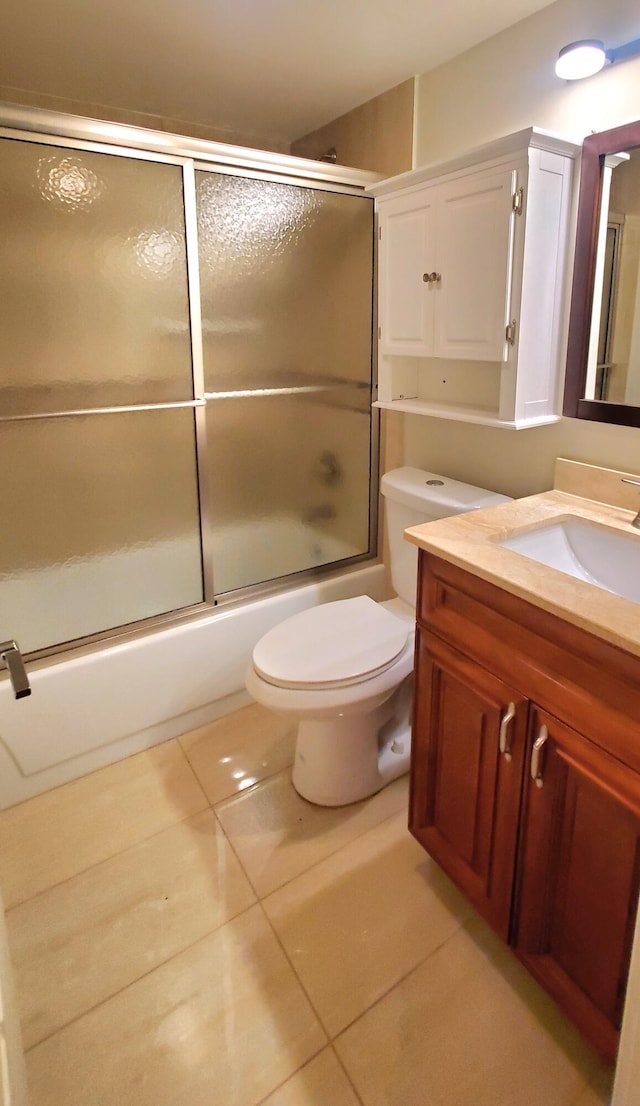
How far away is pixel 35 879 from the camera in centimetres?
154

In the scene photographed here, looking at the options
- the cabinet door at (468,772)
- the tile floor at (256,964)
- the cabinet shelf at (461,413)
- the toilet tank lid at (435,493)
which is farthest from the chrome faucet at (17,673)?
the cabinet shelf at (461,413)

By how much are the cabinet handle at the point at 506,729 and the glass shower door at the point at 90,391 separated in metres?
1.18

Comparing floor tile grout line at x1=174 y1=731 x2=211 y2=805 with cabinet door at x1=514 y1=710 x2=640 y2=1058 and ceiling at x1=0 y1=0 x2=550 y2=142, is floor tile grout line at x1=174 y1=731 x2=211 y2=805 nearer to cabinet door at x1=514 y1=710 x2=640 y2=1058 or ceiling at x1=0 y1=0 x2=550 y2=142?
cabinet door at x1=514 y1=710 x2=640 y2=1058

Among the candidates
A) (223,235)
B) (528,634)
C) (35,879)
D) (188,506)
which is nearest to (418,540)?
(528,634)

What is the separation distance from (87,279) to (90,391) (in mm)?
279

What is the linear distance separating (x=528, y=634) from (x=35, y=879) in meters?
1.34

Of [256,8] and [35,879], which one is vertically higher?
[256,8]

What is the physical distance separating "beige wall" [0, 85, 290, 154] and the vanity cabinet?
178 cm

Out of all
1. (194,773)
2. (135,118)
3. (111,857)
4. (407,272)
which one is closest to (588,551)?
(407,272)

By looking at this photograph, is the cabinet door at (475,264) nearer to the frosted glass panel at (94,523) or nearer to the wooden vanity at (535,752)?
the wooden vanity at (535,752)

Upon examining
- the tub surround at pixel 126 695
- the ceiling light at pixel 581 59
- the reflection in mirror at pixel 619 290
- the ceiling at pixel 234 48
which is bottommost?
the tub surround at pixel 126 695

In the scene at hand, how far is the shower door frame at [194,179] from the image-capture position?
1.46 meters

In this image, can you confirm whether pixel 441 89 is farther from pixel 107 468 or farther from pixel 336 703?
pixel 336 703

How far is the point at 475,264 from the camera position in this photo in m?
1.54
